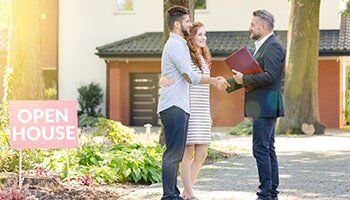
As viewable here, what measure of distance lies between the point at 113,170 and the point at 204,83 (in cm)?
304

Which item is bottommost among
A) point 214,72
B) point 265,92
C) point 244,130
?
point 244,130

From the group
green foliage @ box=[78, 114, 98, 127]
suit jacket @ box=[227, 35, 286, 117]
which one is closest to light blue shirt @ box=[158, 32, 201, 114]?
suit jacket @ box=[227, 35, 286, 117]

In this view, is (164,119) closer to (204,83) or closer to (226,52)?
(204,83)

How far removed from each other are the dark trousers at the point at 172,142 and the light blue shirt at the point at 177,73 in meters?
0.08

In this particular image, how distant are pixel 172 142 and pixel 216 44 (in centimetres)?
2173

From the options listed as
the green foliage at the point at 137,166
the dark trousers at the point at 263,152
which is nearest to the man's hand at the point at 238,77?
the dark trousers at the point at 263,152

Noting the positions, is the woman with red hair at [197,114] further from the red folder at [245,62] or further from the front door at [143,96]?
the front door at [143,96]

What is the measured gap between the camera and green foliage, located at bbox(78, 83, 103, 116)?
30.2 m

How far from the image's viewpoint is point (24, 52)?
1318 cm

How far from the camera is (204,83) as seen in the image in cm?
767

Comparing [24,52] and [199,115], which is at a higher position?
[24,52]

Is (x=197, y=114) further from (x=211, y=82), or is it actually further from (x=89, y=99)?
(x=89, y=99)

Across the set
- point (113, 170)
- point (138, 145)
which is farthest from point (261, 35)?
point (138, 145)

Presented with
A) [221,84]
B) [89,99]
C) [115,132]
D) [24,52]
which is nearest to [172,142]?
[221,84]
